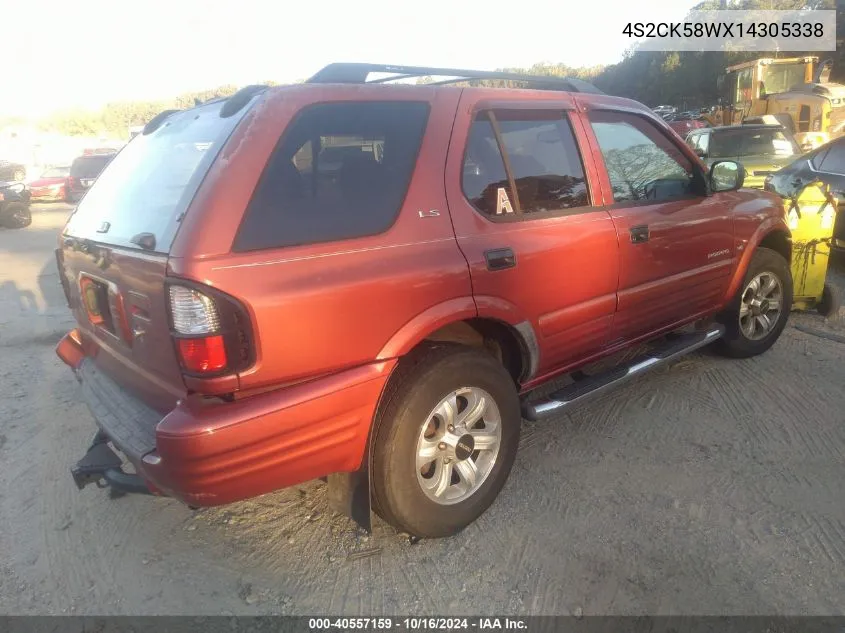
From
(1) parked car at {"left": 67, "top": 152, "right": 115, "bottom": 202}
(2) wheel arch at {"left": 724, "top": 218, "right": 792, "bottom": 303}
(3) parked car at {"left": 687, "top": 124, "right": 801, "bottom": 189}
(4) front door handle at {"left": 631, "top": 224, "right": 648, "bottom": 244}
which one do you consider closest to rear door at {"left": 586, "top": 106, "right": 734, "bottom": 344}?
(4) front door handle at {"left": 631, "top": 224, "right": 648, "bottom": 244}

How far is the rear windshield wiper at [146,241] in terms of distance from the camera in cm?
203

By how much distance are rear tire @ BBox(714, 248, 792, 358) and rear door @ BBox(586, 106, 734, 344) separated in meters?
0.32

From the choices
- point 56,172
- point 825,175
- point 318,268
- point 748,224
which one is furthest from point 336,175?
point 56,172

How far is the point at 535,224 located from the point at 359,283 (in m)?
1.02

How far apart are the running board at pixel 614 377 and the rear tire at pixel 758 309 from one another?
0.20 m

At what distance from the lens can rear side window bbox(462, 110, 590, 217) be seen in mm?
2594

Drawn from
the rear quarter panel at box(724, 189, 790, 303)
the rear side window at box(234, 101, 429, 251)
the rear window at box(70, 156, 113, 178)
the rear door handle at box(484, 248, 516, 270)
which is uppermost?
the rear window at box(70, 156, 113, 178)

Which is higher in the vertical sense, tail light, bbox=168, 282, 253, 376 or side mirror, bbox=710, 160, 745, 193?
side mirror, bbox=710, 160, 745, 193

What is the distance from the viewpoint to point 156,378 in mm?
2182

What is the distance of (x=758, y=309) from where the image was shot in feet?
13.7

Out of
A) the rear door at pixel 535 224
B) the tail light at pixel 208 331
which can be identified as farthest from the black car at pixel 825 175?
the tail light at pixel 208 331

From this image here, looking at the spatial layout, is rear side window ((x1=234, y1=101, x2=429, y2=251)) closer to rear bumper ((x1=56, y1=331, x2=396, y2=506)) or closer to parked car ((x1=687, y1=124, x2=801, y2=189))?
rear bumper ((x1=56, y1=331, x2=396, y2=506))

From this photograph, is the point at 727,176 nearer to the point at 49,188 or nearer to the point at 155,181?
the point at 155,181

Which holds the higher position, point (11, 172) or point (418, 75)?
point (11, 172)
